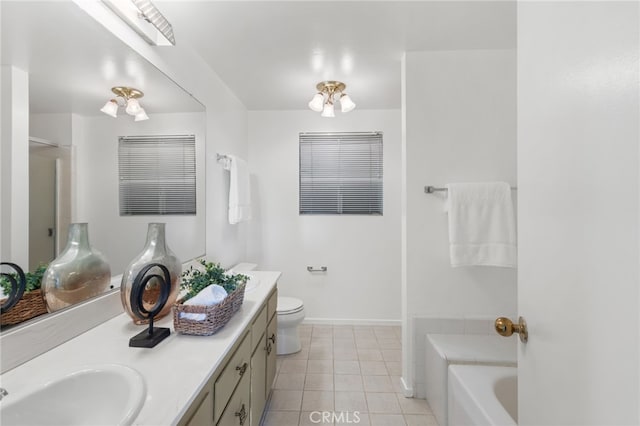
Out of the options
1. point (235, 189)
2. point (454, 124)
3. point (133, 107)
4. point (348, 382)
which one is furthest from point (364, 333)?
point (133, 107)

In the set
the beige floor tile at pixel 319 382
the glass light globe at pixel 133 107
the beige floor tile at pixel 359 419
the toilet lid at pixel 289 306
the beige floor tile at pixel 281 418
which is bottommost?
the beige floor tile at pixel 359 419

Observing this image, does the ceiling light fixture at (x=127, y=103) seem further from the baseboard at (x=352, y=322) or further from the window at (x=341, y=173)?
the baseboard at (x=352, y=322)

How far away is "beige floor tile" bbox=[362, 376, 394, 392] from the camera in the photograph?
208 centimetres

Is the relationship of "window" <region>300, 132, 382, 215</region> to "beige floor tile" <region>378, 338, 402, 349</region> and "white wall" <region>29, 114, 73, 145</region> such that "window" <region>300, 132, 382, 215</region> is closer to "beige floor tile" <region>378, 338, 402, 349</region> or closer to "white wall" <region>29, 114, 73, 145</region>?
"beige floor tile" <region>378, 338, 402, 349</region>

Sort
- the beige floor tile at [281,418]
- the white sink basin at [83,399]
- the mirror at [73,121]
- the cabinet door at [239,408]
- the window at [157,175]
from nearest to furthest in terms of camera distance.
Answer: the white sink basin at [83,399] → the mirror at [73,121] → the cabinet door at [239,408] → the window at [157,175] → the beige floor tile at [281,418]

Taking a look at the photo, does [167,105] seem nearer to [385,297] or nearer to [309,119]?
[309,119]

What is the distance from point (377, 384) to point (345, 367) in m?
0.30

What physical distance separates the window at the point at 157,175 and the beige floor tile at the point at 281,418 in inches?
53.3

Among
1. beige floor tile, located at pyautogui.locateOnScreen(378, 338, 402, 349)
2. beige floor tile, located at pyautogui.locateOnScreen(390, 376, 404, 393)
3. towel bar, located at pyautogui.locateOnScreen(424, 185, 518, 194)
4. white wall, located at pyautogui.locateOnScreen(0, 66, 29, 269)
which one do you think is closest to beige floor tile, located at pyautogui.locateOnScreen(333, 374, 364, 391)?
beige floor tile, located at pyautogui.locateOnScreen(390, 376, 404, 393)

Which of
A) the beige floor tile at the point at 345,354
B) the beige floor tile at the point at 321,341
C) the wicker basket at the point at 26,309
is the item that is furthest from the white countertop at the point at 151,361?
the beige floor tile at the point at 321,341

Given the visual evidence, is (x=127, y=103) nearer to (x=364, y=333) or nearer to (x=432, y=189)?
(x=432, y=189)

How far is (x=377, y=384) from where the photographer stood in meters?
2.13

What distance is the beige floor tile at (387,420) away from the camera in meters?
1.75

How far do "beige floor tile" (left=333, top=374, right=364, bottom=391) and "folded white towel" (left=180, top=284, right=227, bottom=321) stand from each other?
136cm
